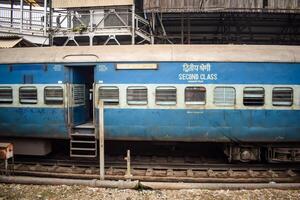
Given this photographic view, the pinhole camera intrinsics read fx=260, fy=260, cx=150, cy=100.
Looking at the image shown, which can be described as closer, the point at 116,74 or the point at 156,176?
the point at 156,176

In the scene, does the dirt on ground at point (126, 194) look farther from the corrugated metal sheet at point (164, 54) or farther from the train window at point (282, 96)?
the corrugated metal sheet at point (164, 54)

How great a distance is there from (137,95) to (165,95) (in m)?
1.00

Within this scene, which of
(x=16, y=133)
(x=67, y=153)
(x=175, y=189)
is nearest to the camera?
(x=175, y=189)

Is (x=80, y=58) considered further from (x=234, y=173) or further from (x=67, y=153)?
(x=234, y=173)

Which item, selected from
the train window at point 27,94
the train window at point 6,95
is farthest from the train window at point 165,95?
the train window at point 6,95

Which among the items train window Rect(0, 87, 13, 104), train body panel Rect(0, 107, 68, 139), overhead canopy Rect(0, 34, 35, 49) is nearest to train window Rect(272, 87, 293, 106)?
train body panel Rect(0, 107, 68, 139)

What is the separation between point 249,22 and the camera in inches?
696

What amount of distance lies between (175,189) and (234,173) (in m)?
2.64

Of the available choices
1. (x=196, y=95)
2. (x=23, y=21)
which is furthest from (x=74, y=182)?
(x=23, y=21)

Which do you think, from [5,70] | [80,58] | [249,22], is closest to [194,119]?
[80,58]

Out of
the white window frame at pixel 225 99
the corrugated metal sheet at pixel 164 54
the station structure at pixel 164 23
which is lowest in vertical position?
the white window frame at pixel 225 99

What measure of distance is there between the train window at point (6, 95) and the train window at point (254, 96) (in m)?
8.69

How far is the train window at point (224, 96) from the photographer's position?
9039mm

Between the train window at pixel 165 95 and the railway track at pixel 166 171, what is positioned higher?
the train window at pixel 165 95
